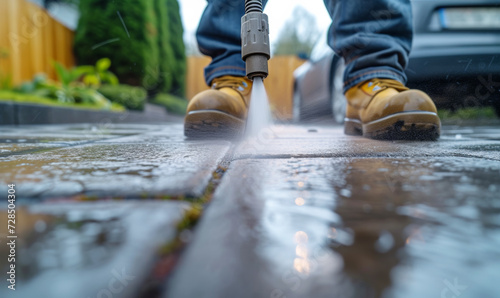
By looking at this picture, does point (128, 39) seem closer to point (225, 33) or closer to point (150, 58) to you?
point (150, 58)

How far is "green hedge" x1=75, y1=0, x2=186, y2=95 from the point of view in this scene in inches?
214

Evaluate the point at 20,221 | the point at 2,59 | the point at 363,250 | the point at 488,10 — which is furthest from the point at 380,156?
the point at 2,59

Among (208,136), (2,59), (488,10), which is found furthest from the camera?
(2,59)

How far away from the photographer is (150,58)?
6113mm

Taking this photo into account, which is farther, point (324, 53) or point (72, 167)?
point (324, 53)

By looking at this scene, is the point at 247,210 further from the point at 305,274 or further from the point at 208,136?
the point at 208,136

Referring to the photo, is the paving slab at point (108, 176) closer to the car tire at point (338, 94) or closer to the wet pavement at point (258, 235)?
the wet pavement at point (258, 235)

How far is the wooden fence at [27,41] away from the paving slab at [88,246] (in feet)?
13.1

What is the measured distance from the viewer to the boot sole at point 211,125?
1.15 m

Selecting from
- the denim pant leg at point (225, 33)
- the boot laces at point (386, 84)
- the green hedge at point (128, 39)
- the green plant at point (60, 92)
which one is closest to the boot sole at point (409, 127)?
the boot laces at point (386, 84)

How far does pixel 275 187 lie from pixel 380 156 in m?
0.37

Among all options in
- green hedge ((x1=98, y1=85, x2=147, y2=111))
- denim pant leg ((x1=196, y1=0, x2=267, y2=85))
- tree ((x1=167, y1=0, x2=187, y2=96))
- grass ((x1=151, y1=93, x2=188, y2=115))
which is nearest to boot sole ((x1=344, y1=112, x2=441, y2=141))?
denim pant leg ((x1=196, y1=0, x2=267, y2=85))

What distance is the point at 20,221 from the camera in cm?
28

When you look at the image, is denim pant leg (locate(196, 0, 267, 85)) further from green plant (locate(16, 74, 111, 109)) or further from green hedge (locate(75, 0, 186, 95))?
green hedge (locate(75, 0, 186, 95))
